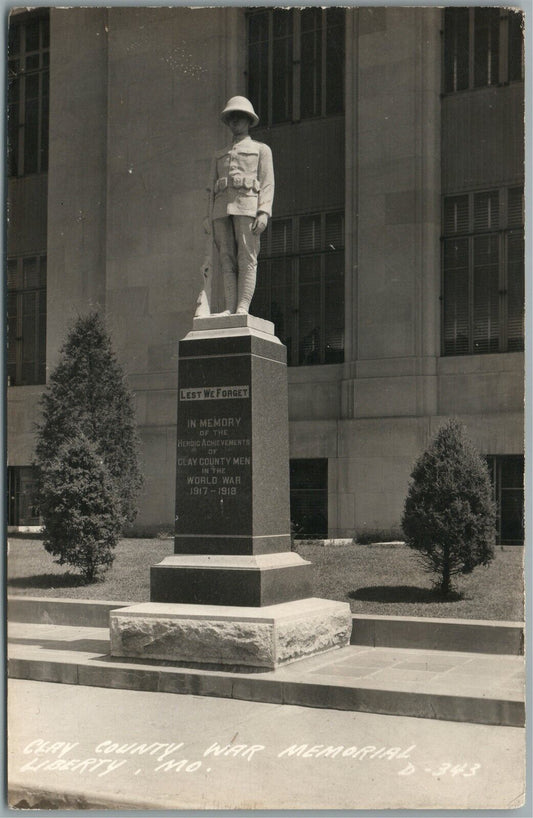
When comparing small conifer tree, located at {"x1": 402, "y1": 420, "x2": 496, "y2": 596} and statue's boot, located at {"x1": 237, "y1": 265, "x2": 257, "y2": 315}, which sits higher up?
statue's boot, located at {"x1": 237, "y1": 265, "x2": 257, "y2": 315}

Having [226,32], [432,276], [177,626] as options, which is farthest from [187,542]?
[226,32]

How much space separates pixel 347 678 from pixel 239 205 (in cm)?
542

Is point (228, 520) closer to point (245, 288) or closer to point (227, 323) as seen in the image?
point (227, 323)

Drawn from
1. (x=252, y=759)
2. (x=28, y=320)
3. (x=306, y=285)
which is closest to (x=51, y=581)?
(x=306, y=285)

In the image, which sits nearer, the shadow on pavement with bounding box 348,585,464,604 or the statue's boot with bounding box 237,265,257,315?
the statue's boot with bounding box 237,265,257,315

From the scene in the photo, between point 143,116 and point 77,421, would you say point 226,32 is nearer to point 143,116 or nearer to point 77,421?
point 143,116

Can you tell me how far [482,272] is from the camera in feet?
63.5

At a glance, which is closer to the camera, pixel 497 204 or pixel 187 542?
pixel 187 542

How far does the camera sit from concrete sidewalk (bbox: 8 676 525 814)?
6449mm

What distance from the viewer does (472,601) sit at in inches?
512

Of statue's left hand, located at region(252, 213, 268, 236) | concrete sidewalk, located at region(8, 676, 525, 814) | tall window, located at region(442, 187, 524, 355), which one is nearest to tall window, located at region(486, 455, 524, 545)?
tall window, located at region(442, 187, 524, 355)

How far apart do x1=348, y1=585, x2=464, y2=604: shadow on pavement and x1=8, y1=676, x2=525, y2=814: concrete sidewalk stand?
5032 mm

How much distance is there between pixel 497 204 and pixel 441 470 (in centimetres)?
829

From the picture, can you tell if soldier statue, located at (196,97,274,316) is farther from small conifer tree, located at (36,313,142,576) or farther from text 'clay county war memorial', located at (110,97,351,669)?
small conifer tree, located at (36,313,142,576)
